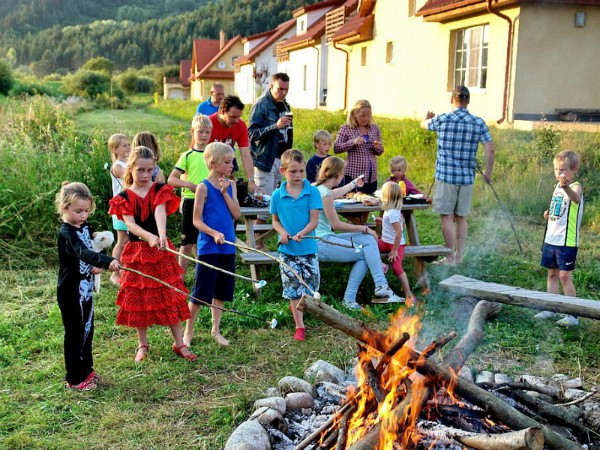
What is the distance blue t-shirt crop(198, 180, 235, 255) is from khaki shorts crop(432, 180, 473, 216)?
320 cm

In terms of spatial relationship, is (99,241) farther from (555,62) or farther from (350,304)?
(555,62)

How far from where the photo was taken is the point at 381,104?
20812 mm

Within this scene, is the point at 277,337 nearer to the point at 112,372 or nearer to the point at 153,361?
the point at 153,361

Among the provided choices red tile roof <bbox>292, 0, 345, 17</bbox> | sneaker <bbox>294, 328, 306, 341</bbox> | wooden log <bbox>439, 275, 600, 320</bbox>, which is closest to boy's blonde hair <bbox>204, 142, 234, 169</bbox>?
sneaker <bbox>294, 328, 306, 341</bbox>

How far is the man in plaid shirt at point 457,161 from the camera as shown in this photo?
729 centimetres

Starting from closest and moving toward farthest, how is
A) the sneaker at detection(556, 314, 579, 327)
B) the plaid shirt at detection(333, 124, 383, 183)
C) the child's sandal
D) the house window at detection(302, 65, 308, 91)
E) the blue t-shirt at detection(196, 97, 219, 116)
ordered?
the child's sandal, the sneaker at detection(556, 314, 579, 327), the plaid shirt at detection(333, 124, 383, 183), the blue t-shirt at detection(196, 97, 219, 116), the house window at detection(302, 65, 308, 91)

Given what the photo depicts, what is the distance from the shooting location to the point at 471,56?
49.8 feet

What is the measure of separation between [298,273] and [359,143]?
2553mm

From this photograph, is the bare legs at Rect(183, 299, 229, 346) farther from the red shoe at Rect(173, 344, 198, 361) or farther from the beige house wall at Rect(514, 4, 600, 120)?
the beige house wall at Rect(514, 4, 600, 120)

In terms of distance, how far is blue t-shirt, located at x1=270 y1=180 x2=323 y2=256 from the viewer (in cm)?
525

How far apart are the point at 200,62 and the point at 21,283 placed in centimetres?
5452

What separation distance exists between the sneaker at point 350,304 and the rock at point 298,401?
206 centimetres

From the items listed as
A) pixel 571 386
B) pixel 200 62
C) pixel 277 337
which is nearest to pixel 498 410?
pixel 571 386

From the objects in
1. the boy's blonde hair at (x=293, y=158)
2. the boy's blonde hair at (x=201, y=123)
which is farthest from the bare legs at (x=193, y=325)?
the boy's blonde hair at (x=201, y=123)
